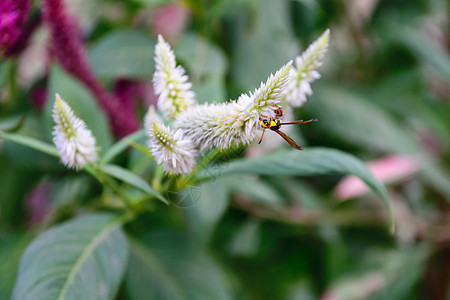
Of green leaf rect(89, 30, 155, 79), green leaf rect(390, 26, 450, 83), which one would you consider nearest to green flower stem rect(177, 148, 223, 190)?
green leaf rect(89, 30, 155, 79)

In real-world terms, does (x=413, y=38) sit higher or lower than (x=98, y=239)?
higher

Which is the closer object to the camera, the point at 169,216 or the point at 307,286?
the point at 169,216

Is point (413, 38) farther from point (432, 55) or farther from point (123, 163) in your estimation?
point (123, 163)

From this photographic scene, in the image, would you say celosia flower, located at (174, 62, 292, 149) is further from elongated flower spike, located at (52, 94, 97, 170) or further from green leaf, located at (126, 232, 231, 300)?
green leaf, located at (126, 232, 231, 300)

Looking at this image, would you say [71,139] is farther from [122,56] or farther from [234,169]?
[122,56]

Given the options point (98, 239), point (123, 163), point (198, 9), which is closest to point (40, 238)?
point (98, 239)

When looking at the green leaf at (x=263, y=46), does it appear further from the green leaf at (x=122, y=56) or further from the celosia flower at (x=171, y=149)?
the celosia flower at (x=171, y=149)
